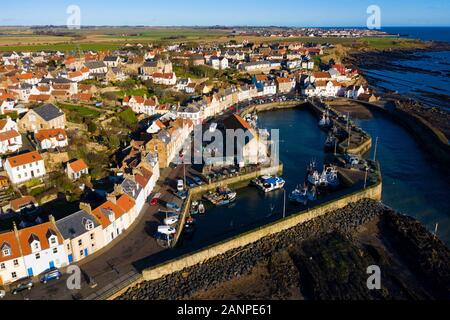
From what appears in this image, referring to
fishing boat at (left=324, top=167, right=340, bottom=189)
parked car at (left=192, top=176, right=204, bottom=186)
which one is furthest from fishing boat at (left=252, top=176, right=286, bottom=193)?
parked car at (left=192, top=176, right=204, bottom=186)

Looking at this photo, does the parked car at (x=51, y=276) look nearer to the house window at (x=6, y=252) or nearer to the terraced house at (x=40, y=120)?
the house window at (x=6, y=252)

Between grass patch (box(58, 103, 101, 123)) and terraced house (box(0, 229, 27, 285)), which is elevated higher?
grass patch (box(58, 103, 101, 123))

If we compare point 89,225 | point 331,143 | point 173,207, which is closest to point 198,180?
point 173,207

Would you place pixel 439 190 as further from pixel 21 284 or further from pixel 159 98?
pixel 159 98

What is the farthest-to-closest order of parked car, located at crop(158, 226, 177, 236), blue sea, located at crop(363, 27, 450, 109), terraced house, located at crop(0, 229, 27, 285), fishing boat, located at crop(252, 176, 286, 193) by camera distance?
blue sea, located at crop(363, 27, 450, 109), fishing boat, located at crop(252, 176, 286, 193), parked car, located at crop(158, 226, 177, 236), terraced house, located at crop(0, 229, 27, 285)

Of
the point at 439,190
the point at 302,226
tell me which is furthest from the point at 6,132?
the point at 439,190

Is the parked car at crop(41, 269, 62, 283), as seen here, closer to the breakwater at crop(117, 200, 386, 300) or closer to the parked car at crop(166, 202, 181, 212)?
the breakwater at crop(117, 200, 386, 300)

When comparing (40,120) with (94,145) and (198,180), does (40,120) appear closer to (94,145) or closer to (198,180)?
(94,145)

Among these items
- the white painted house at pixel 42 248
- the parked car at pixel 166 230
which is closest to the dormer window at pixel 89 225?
the white painted house at pixel 42 248
